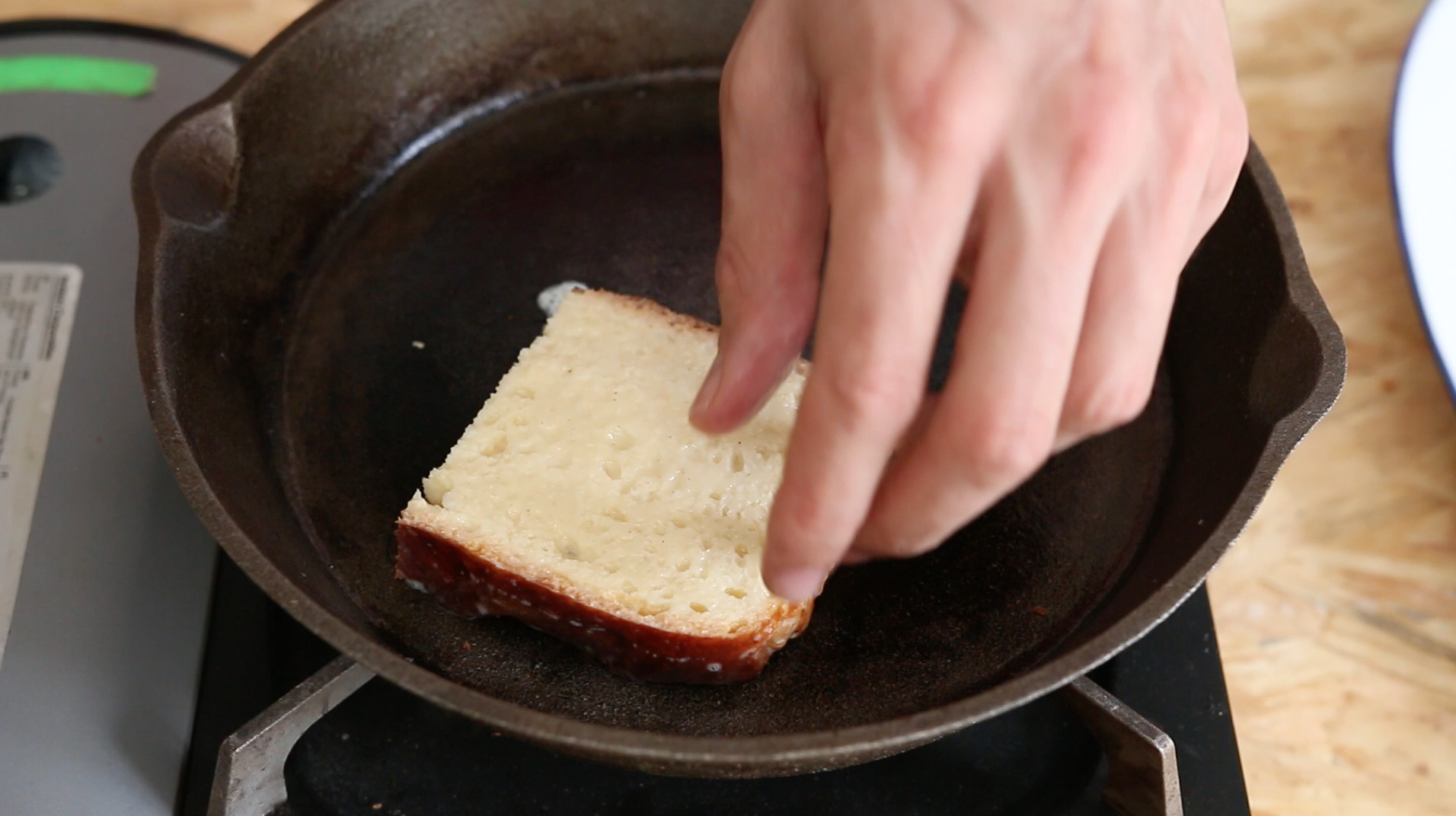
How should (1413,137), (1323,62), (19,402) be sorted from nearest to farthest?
1. (19,402)
2. (1413,137)
3. (1323,62)

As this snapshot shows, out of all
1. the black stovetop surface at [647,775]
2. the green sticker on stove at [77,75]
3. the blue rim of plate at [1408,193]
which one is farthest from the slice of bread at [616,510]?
the green sticker on stove at [77,75]

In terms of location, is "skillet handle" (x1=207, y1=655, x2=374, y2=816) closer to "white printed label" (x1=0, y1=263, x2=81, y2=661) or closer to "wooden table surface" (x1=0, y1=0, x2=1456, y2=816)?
"white printed label" (x1=0, y1=263, x2=81, y2=661)

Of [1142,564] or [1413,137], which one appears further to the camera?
[1413,137]

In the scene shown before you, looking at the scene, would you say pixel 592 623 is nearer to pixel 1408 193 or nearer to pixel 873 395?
pixel 873 395

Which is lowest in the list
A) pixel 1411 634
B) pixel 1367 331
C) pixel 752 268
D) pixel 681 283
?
pixel 1411 634

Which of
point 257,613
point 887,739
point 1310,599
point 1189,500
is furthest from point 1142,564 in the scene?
point 257,613

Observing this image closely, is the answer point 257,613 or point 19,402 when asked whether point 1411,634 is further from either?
point 19,402

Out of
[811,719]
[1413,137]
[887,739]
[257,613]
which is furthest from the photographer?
[1413,137]
